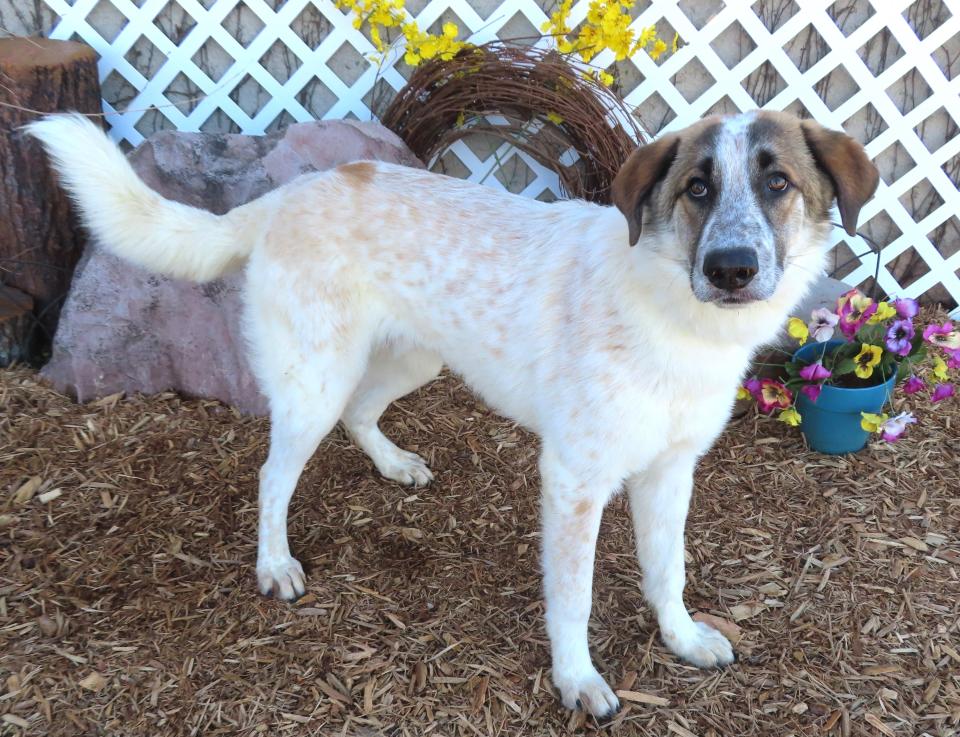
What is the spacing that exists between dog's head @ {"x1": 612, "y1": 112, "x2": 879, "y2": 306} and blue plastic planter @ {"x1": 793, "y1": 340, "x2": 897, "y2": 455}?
1392 millimetres

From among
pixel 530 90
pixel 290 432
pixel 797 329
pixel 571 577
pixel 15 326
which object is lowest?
pixel 15 326

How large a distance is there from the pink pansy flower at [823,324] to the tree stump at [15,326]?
11.1 feet

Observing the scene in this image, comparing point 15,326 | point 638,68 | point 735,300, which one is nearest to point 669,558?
point 735,300

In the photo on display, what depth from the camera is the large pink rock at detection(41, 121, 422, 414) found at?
11.3ft

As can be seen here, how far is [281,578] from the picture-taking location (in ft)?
8.63

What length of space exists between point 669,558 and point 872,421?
125cm

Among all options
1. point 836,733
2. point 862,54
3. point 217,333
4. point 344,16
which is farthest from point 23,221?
point 862,54

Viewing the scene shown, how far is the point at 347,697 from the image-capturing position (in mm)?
2291

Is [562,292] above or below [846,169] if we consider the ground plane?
below

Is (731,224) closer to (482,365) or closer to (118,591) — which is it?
(482,365)

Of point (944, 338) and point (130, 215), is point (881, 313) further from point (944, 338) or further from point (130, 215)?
point (130, 215)

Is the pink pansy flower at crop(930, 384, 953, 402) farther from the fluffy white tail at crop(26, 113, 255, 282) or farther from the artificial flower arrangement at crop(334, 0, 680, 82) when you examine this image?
the fluffy white tail at crop(26, 113, 255, 282)

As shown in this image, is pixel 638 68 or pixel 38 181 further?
pixel 638 68

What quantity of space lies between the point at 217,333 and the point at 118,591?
1252 mm
